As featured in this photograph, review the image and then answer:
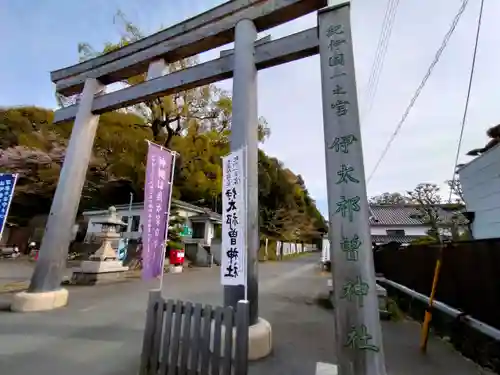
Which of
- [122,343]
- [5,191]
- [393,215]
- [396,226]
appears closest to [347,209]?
[122,343]

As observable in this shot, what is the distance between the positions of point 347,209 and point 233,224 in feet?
4.05

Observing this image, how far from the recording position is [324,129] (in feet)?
10.5

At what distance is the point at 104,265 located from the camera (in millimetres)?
9992

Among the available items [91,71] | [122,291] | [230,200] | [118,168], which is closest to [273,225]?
[118,168]

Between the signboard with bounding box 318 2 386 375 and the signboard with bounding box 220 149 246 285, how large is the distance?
95 cm

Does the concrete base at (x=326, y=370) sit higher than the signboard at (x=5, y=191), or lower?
lower

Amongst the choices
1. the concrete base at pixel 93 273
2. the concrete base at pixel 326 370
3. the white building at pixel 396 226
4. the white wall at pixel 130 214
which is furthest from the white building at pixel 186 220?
the concrete base at pixel 326 370

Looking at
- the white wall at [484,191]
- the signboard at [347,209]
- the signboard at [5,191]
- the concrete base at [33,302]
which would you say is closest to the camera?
the signboard at [347,209]

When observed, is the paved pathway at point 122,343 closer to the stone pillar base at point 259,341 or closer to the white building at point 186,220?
the stone pillar base at point 259,341

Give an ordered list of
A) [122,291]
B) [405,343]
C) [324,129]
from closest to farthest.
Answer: [324,129]
[405,343]
[122,291]

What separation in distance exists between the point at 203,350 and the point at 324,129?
257cm

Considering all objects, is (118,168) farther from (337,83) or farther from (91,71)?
(337,83)

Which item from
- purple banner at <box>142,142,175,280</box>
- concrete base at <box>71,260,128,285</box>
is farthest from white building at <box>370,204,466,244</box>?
purple banner at <box>142,142,175,280</box>

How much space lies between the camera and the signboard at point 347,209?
2516 millimetres
